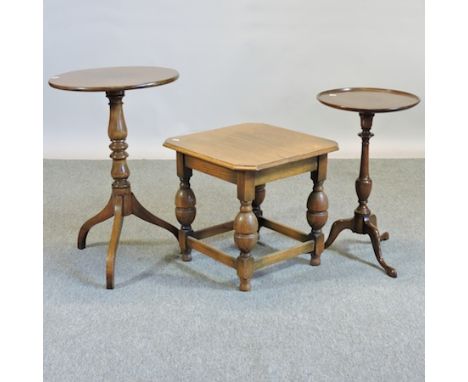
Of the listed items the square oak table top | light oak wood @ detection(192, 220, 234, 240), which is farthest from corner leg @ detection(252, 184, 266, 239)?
the square oak table top

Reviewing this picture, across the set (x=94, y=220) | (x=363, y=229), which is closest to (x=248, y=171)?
(x=363, y=229)

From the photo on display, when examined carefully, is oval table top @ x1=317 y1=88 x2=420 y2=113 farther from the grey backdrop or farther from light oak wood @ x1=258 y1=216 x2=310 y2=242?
the grey backdrop

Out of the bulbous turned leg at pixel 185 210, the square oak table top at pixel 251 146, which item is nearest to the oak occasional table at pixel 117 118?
the bulbous turned leg at pixel 185 210

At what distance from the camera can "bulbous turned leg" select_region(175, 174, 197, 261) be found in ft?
11.3

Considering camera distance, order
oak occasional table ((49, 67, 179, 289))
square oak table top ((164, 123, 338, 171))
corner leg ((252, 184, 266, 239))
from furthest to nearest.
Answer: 1. corner leg ((252, 184, 266, 239))
2. oak occasional table ((49, 67, 179, 289))
3. square oak table top ((164, 123, 338, 171))

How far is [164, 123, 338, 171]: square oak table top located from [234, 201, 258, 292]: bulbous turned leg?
182mm

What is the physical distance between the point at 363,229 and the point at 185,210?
2.65ft

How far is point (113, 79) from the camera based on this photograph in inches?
130

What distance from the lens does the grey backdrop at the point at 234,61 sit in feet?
16.6

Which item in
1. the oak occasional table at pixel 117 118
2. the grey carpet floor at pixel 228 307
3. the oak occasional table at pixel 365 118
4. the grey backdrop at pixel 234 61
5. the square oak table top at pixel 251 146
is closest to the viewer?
the grey carpet floor at pixel 228 307

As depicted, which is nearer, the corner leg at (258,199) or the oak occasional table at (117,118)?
the oak occasional table at (117,118)

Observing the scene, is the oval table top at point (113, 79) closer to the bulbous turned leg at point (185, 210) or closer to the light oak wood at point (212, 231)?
the bulbous turned leg at point (185, 210)

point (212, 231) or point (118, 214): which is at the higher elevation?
point (118, 214)

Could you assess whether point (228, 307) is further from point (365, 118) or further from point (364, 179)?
point (365, 118)
